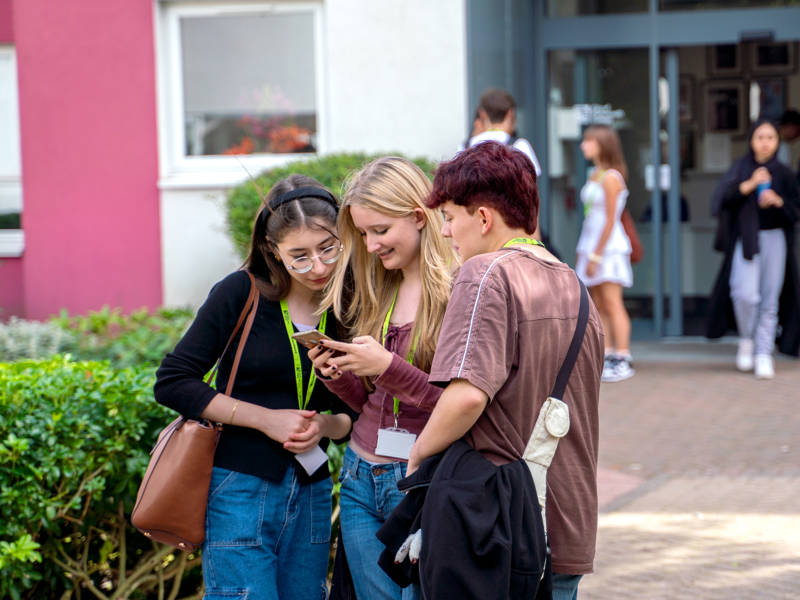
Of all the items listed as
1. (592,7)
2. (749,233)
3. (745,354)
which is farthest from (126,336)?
(592,7)

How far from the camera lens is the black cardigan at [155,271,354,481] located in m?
2.97

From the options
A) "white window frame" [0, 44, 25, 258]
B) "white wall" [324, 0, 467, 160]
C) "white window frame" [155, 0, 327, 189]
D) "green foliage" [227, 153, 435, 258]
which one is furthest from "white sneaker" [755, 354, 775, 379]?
"white window frame" [0, 44, 25, 258]

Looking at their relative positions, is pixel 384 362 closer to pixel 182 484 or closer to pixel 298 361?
pixel 298 361

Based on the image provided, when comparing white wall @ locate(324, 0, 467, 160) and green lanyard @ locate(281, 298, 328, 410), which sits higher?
white wall @ locate(324, 0, 467, 160)

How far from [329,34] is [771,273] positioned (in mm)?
4317

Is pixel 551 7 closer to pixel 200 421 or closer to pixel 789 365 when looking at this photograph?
pixel 789 365

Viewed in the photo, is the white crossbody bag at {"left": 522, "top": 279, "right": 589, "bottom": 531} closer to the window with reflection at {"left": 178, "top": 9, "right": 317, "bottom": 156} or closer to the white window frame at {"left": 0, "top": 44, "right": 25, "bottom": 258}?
the window with reflection at {"left": 178, "top": 9, "right": 317, "bottom": 156}

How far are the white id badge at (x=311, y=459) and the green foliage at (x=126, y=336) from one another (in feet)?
9.15

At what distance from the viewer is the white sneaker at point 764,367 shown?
8703 mm

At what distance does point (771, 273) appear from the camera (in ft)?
28.6

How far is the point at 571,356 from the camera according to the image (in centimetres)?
248

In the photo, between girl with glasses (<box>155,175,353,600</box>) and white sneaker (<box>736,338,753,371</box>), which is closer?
girl with glasses (<box>155,175,353,600</box>)

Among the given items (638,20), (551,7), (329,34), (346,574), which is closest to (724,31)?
(638,20)

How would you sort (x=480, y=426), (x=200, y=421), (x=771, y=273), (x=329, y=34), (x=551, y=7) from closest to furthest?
1. (x=480, y=426)
2. (x=200, y=421)
3. (x=771, y=273)
4. (x=329, y=34)
5. (x=551, y=7)
